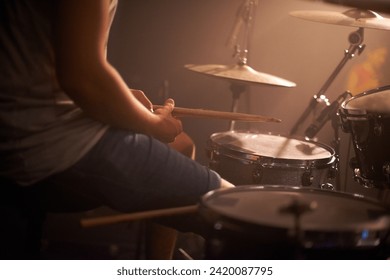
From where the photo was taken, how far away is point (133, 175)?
4.50 feet

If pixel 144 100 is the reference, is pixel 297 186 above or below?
below

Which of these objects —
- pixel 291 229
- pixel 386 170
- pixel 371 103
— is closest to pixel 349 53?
pixel 371 103

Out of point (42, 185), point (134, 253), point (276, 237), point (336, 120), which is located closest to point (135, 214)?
point (42, 185)

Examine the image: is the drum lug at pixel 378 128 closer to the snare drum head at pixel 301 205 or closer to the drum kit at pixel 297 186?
Result: the drum kit at pixel 297 186

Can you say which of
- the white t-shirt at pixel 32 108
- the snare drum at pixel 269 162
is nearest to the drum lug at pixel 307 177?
the snare drum at pixel 269 162

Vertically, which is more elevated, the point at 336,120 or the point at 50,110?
the point at 50,110

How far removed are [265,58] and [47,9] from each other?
197cm

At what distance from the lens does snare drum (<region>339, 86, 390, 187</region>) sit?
83.6 inches

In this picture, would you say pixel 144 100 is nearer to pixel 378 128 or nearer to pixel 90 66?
pixel 90 66

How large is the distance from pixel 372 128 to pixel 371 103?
0.09 metres

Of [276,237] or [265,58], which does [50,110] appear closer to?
[276,237]

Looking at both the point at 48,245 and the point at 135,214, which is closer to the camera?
the point at 135,214

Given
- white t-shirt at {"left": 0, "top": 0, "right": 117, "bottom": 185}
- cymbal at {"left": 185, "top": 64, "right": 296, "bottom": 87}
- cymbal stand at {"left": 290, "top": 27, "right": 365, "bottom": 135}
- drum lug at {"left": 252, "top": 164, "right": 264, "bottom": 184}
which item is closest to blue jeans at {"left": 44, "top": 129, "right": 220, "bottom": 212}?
white t-shirt at {"left": 0, "top": 0, "right": 117, "bottom": 185}

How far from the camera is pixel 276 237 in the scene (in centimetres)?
114
